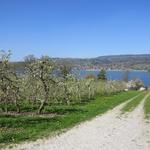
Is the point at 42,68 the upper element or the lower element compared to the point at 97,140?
upper

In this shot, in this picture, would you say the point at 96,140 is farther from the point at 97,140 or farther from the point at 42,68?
the point at 42,68

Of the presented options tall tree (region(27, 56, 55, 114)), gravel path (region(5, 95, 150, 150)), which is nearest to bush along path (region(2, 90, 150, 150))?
gravel path (region(5, 95, 150, 150))

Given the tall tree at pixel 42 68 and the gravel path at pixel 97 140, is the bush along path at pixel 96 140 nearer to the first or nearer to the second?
the gravel path at pixel 97 140

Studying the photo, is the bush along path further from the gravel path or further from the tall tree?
the tall tree

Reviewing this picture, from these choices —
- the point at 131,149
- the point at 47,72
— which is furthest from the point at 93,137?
the point at 47,72

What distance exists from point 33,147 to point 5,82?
614 inches

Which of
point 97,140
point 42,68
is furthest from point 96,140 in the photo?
point 42,68

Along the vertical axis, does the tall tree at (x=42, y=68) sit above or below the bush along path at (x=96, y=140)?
above

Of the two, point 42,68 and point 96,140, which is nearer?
point 96,140

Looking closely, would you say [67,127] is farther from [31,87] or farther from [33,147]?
[31,87]

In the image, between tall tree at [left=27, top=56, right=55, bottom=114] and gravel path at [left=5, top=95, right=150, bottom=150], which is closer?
gravel path at [left=5, top=95, right=150, bottom=150]

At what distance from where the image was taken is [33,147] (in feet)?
66.3

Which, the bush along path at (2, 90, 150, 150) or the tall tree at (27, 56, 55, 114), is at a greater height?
the tall tree at (27, 56, 55, 114)

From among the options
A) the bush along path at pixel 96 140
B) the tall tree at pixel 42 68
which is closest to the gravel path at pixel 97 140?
the bush along path at pixel 96 140
